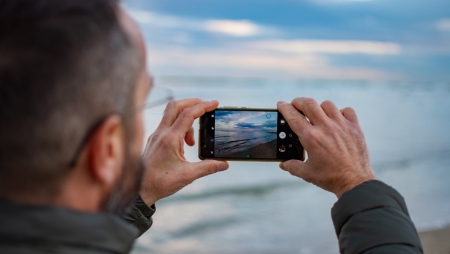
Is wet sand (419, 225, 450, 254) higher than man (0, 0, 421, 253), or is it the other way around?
man (0, 0, 421, 253)

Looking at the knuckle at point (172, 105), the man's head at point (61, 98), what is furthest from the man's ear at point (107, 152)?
the knuckle at point (172, 105)

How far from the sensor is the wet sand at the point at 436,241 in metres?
6.34

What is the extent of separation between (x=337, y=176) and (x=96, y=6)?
110 centimetres

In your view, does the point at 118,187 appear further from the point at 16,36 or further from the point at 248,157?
the point at 248,157

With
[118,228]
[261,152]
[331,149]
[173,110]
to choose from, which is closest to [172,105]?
[173,110]

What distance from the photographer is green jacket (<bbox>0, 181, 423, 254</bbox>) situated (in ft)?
3.19

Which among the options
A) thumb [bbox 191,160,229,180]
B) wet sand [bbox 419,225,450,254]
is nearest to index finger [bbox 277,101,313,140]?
thumb [bbox 191,160,229,180]

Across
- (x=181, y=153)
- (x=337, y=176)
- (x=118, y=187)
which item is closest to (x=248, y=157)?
(x=181, y=153)

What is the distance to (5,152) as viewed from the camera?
100cm

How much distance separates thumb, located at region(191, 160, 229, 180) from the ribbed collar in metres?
1.16

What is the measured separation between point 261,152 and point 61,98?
5.21ft

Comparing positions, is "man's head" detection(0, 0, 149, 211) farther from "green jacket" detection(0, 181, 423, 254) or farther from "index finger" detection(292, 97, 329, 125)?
"index finger" detection(292, 97, 329, 125)

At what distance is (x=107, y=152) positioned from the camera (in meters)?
1.09

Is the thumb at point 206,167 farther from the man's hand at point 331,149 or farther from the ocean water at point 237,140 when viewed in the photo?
the man's hand at point 331,149
